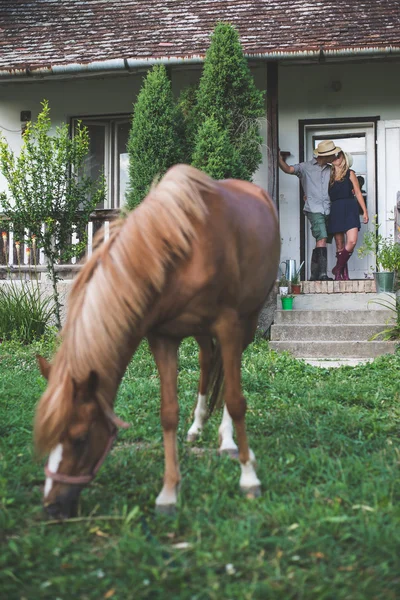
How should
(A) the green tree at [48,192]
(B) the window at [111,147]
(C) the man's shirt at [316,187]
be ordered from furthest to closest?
(B) the window at [111,147] < (C) the man's shirt at [316,187] < (A) the green tree at [48,192]

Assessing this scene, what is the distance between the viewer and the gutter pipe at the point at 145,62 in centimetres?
948

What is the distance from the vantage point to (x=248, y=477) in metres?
3.22

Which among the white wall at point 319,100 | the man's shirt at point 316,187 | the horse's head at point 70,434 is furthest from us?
the white wall at point 319,100

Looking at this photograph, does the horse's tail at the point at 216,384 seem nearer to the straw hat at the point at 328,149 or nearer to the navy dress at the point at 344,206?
the navy dress at the point at 344,206

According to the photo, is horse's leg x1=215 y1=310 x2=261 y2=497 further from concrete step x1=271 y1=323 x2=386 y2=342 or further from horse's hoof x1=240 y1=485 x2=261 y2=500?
concrete step x1=271 y1=323 x2=386 y2=342

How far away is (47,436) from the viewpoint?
2.61 metres

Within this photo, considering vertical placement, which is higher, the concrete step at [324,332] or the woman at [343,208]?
the woman at [343,208]

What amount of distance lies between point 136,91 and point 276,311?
4.85 metres

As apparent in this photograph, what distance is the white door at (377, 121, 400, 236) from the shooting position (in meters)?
10.2

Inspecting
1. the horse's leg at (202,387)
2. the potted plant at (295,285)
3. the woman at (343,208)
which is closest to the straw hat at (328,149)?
the woman at (343,208)

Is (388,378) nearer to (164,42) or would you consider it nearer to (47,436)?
(47,436)

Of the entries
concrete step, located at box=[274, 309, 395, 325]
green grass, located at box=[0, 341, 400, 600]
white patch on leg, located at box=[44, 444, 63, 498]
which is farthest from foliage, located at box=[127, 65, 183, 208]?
white patch on leg, located at box=[44, 444, 63, 498]

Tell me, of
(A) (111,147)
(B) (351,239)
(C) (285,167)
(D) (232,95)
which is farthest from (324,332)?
(A) (111,147)

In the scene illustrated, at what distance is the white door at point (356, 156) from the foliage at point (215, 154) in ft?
8.67
